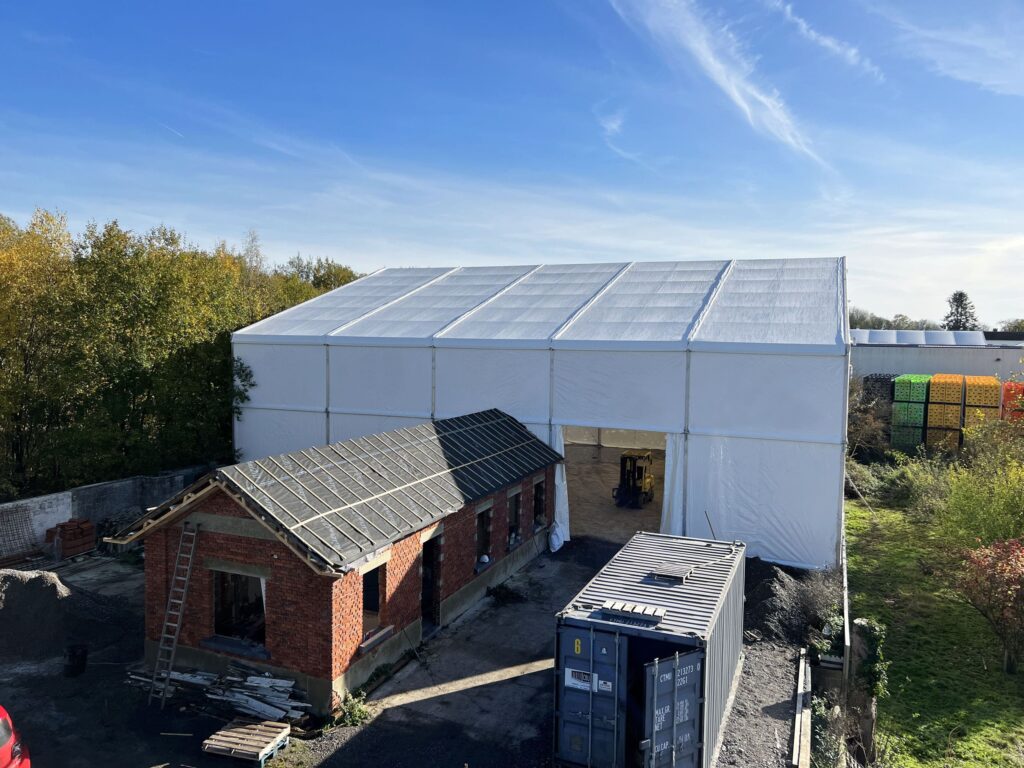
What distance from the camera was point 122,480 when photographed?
23.2 meters

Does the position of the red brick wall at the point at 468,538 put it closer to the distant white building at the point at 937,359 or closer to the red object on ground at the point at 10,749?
the red object on ground at the point at 10,749

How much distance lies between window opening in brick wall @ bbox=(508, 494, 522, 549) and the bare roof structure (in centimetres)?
98

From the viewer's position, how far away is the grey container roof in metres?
11.0

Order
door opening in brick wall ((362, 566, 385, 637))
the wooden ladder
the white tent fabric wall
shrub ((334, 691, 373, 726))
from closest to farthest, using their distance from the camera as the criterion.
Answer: shrub ((334, 691, 373, 726)) → the wooden ladder → door opening in brick wall ((362, 566, 385, 637)) → the white tent fabric wall

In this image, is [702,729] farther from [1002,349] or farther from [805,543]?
[1002,349]

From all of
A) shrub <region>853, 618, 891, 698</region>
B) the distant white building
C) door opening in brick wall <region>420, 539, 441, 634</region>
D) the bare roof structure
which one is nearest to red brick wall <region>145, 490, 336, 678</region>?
the bare roof structure

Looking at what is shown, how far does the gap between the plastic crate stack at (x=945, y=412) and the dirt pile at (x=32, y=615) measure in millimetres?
36497

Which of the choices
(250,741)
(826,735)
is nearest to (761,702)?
(826,735)

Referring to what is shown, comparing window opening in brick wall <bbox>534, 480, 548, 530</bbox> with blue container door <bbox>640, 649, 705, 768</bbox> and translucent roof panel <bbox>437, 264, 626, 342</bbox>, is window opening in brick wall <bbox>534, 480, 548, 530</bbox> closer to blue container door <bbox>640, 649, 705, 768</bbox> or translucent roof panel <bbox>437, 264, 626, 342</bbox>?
translucent roof panel <bbox>437, 264, 626, 342</bbox>

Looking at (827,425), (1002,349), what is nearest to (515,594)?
(827,425)

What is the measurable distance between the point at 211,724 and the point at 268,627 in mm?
1813

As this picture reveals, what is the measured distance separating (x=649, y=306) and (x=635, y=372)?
3.68 meters

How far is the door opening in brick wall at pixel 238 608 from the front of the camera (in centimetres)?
1395

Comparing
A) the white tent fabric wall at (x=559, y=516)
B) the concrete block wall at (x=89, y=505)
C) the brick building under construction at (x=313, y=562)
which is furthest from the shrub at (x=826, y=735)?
the concrete block wall at (x=89, y=505)
